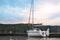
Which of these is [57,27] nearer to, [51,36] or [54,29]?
[54,29]

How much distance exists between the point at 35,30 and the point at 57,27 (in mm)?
13742

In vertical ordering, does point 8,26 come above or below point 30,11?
below

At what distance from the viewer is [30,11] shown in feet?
175

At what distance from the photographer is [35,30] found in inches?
2185

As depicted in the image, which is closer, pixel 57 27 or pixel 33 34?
pixel 33 34

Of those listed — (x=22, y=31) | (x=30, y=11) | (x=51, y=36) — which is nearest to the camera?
(x=30, y=11)

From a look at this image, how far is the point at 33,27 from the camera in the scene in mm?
56031

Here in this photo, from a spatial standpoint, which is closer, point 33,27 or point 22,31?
point 33,27

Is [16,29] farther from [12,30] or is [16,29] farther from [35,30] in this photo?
[35,30]

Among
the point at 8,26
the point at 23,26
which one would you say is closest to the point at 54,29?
the point at 23,26

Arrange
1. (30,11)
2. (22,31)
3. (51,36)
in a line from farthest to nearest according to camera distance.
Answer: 1. (22,31)
2. (51,36)
3. (30,11)

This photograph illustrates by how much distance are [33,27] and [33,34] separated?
1.70m

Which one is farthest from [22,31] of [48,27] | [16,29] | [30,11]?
[30,11]

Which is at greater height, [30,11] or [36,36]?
[30,11]
